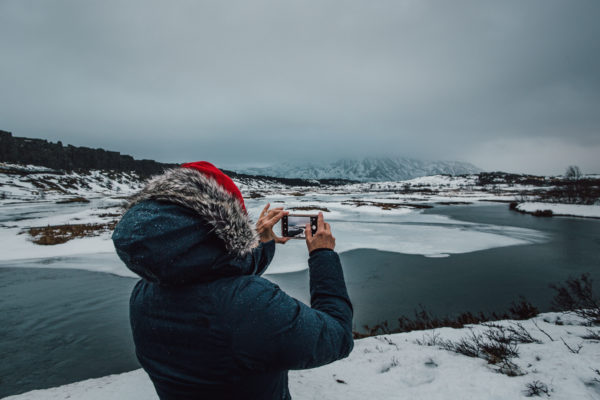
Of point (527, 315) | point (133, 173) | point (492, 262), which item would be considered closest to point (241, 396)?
point (527, 315)

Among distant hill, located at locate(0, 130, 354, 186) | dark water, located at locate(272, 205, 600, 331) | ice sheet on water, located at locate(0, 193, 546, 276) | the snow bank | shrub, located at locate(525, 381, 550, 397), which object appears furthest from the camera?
distant hill, located at locate(0, 130, 354, 186)

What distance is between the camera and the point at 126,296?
7559 millimetres

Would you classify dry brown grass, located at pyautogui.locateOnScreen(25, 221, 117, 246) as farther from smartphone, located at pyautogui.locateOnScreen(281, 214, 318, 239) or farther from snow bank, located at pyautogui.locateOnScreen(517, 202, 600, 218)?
snow bank, located at pyautogui.locateOnScreen(517, 202, 600, 218)

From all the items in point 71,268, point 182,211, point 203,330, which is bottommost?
point 71,268

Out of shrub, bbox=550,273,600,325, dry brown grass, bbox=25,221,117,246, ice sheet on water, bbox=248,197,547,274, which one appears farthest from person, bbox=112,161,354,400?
dry brown grass, bbox=25,221,117,246

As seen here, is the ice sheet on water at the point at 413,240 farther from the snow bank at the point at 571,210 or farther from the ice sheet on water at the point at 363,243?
the snow bank at the point at 571,210

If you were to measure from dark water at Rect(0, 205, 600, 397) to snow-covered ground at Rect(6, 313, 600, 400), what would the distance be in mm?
1058

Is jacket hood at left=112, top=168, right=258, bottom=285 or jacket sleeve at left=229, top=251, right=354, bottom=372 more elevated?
jacket hood at left=112, top=168, right=258, bottom=285

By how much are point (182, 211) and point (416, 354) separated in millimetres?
4345

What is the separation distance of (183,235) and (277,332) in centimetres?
53

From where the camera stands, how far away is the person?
1005 mm

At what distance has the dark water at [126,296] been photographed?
475 cm

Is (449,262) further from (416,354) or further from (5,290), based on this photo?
(5,290)

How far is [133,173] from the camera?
364ft
